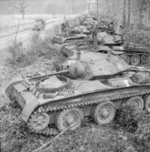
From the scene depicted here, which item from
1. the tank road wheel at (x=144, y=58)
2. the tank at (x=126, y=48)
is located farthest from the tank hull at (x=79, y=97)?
the tank road wheel at (x=144, y=58)

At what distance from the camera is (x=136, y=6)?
25.7m

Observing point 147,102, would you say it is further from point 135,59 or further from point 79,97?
point 135,59

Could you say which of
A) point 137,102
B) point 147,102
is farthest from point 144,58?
point 137,102

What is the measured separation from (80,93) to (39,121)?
1524 mm

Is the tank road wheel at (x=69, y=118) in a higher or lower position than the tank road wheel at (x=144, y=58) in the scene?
lower

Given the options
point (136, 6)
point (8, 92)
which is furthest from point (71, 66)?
point (136, 6)

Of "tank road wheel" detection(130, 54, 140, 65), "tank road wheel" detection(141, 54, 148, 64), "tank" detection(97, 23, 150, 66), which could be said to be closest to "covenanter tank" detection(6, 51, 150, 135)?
"tank" detection(97, 23, 150, 66)

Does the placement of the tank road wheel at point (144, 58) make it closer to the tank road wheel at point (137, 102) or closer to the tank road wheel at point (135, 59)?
the tank road wheel at point (135, 59)

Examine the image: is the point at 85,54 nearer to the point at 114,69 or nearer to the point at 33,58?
the point at 114,69

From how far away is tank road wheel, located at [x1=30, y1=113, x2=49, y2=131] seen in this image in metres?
7.31

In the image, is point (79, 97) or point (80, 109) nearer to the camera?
point (79, 97)

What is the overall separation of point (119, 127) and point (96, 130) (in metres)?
0.85

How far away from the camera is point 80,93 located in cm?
777

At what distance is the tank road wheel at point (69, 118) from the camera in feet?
25.7
